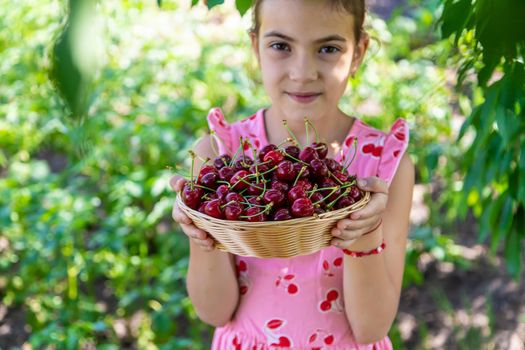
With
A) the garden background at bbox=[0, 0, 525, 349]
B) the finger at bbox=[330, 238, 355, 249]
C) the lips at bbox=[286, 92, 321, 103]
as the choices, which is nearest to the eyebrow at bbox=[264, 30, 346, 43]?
the lips at bbox=[286, 92, 321, 103]

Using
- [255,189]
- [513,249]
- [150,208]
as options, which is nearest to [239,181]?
[255,189]

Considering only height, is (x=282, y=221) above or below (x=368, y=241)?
above

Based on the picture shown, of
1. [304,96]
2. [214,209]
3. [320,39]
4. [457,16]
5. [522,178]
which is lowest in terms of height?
[522,178]

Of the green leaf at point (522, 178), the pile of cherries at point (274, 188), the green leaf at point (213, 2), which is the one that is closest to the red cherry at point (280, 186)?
the pile of cherries at point (274, 188)

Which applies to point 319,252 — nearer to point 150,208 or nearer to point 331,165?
point 331,165

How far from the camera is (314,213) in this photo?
1206 mm

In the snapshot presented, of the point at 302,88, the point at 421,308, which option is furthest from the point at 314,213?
the point at 421,308

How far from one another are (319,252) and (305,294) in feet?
0.33

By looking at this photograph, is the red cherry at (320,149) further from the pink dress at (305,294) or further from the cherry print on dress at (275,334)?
the cherry print on dress at (275,334)

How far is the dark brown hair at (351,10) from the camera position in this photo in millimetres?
1473

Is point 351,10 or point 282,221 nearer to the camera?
point 282,221

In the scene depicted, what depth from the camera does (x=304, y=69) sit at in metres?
1.45

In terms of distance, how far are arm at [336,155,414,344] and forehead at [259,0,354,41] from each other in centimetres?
36

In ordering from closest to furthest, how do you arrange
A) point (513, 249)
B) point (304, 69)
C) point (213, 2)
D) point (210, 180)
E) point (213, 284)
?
point (213, 2)
point (210, 180)
point (304, 69)
point (213, 284)
point (513, 249)
